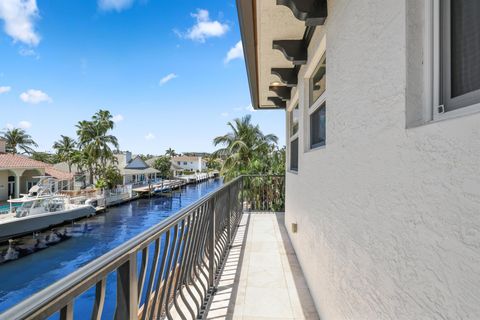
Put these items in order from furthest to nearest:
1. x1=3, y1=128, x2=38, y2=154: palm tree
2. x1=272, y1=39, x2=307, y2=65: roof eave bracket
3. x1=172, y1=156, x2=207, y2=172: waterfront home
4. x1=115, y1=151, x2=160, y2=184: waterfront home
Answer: x1=172, y1=156, x2=207, y2=172: waterfront home
x1=115, y1=151, x2=160, y2=184: waterfront home
x1=3, y1=128, x2=38, y2=154: palm tree
x1=272, y1=39, x2=307, y2=65: roof eave bracket

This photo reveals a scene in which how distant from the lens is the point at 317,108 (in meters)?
2.83

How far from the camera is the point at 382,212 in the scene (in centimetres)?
115

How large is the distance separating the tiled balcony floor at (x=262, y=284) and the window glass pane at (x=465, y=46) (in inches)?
87.8

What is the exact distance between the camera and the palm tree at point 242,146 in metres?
13.2

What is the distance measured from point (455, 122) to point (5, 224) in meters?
20.0

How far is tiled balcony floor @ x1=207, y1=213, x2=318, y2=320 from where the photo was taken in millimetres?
2355

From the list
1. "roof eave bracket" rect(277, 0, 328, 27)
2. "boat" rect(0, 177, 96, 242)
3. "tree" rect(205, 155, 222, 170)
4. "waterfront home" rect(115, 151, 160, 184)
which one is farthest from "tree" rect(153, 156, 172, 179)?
"roof eave bracket" rect(277, 0, 328, 27)

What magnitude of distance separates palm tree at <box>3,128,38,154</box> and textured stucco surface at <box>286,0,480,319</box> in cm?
4624

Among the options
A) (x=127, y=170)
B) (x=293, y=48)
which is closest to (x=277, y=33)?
(x=293, y=48)

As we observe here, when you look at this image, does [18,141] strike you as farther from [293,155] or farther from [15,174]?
[293,155]

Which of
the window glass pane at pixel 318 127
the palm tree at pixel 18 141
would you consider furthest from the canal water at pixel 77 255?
the palm tree at pixel 18 141

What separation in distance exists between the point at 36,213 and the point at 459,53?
2182 cm

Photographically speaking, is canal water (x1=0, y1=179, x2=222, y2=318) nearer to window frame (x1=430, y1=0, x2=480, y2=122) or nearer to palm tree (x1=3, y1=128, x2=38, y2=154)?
window frame (x1=430, y1=0, x2=480, y2=122)

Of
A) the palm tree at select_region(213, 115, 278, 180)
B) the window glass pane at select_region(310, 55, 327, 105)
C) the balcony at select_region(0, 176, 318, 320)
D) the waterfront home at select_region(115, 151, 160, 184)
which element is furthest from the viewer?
the waterfront home at select_region(115, 151, 160, 184)
